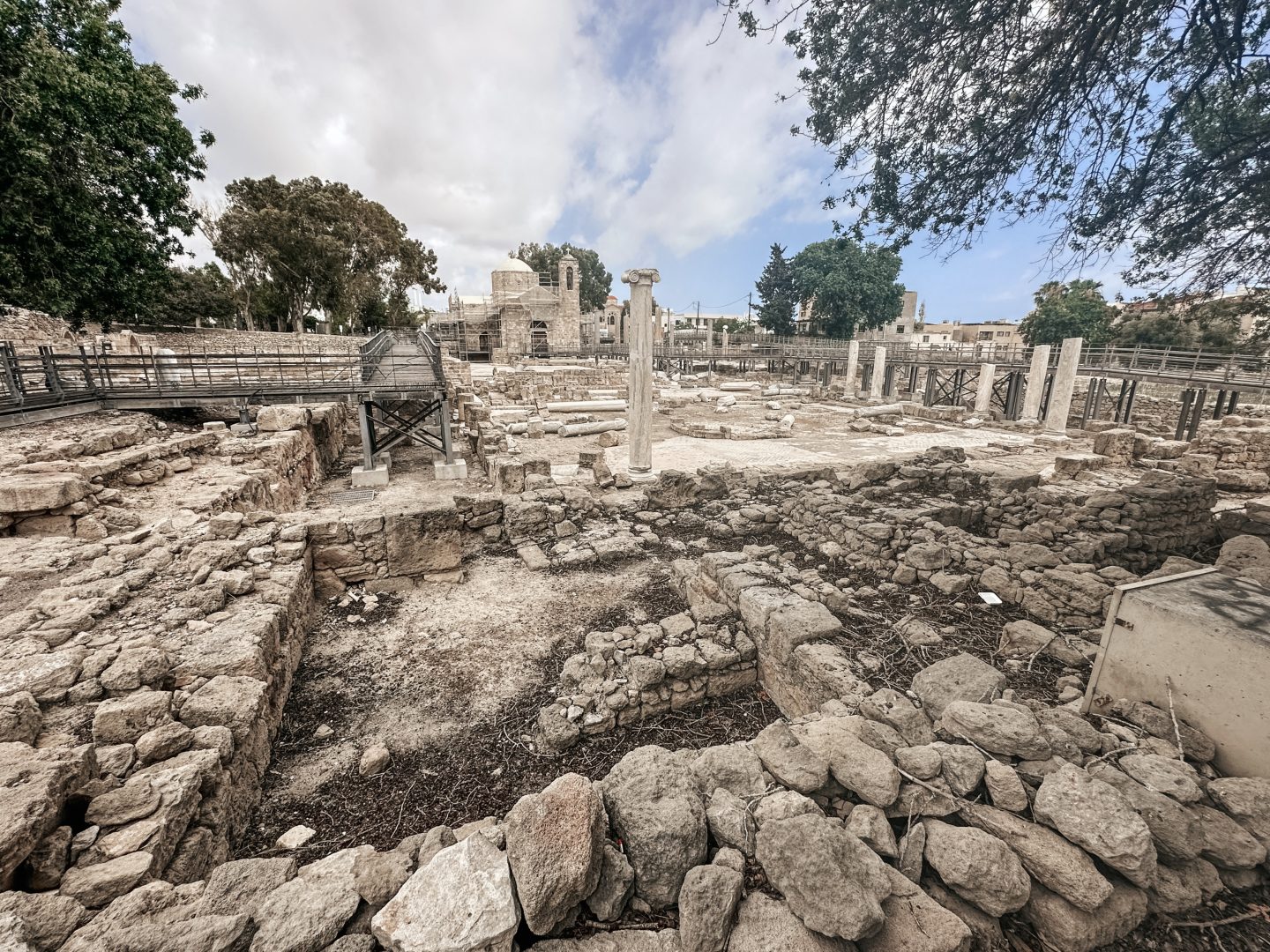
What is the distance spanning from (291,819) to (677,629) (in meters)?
2.95

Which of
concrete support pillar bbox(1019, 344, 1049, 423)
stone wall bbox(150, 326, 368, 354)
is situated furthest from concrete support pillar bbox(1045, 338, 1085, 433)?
stone wall bbox(150, 326, 368, 354)

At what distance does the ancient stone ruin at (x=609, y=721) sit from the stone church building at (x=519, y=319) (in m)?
35.5

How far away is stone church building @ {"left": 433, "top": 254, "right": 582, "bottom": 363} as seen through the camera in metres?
42.2

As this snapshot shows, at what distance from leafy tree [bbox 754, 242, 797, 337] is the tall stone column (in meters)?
44.4

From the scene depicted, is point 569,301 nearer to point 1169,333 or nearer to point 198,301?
point 198,301

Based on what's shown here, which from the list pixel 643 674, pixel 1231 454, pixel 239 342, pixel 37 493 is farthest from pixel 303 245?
pixel 1231 454

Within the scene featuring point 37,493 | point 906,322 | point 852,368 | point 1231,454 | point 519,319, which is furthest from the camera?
point 906,322

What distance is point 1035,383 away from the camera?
68.6ft

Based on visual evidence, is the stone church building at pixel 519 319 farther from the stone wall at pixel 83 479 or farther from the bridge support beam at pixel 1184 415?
the bridge support beam at pixel 1184 415

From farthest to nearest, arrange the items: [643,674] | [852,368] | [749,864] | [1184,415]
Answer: [852,368] → [1184,415] → [643,674] → [749,864]

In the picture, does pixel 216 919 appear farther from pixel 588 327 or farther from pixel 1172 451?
pixel 588 327

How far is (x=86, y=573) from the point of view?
4.14 meters

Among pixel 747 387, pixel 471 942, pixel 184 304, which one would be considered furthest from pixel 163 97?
pixel 747 387

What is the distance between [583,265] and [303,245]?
3229 cm
